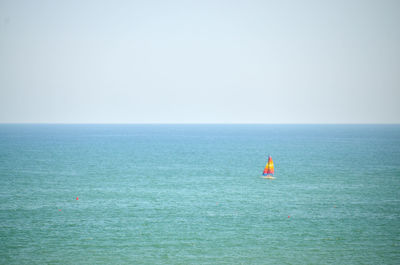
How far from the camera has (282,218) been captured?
55.8 m

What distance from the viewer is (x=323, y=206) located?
206 feet

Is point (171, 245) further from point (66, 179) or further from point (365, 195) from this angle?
point (66, 179)

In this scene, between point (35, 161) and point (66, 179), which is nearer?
point (66, 179)

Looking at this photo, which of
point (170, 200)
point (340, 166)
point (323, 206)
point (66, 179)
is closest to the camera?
point (323, 206)

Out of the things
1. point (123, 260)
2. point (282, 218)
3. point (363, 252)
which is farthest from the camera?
point (282, 218)

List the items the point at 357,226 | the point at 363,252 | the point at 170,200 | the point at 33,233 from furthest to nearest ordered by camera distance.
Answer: the point at 170,200, the point at 357,226, the point at 33,233, the point at 363,252

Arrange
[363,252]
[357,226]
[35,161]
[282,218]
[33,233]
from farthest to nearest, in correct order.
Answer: [35,161], [282,218], [357,226], [33,233], [363,252]

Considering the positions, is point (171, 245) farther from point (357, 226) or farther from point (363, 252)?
point (357, 226)

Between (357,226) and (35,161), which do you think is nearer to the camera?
(357,226)

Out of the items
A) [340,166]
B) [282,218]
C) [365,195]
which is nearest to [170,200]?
[282,218]

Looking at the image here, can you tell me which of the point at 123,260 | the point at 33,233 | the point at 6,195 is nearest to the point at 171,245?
the point at 123,260

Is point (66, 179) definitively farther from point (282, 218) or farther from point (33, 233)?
point (282, 218)

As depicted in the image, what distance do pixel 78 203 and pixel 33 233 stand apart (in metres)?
16.1

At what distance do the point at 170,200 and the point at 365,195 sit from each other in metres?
35.8
